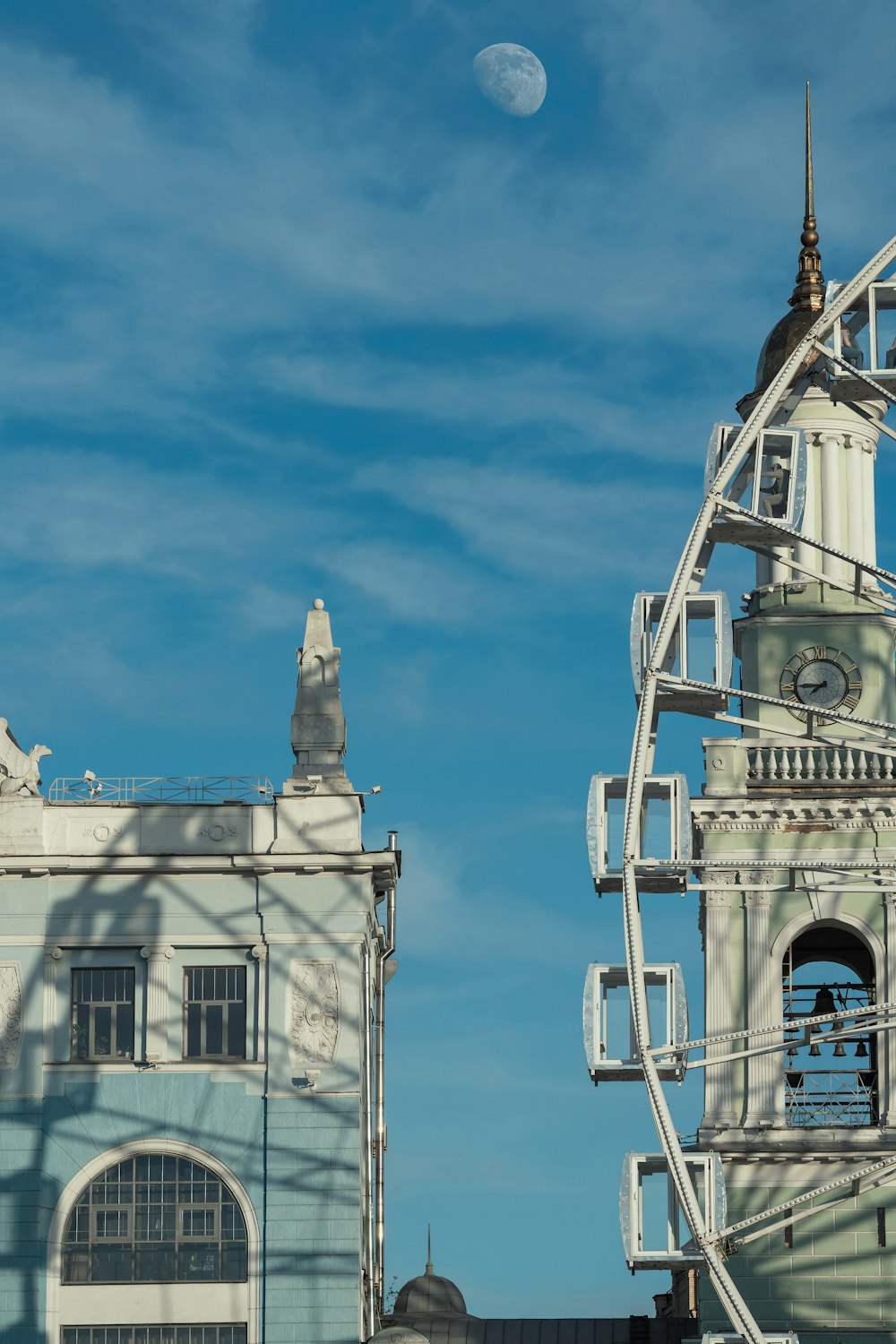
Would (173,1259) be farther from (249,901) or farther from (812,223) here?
(812,223)

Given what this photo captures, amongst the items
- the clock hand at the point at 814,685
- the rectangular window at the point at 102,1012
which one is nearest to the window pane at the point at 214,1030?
the rectangular window at the point at 102,1012

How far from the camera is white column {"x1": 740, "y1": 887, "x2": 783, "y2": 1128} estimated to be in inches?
2729

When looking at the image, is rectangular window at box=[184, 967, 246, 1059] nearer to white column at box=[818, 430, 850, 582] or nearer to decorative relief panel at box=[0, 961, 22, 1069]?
decorative relief panel at box=[0, 961, 22, 1069]

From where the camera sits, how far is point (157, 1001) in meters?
69.1

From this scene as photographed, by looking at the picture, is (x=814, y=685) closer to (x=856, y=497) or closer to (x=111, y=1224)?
(x=856, y=497)

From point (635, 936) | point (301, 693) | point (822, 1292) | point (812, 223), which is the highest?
point (812, 223)

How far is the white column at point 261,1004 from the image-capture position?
68.7m

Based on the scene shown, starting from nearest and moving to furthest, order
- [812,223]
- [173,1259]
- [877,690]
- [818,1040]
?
[818,1040], [173,1259], [877,690], [812,223]

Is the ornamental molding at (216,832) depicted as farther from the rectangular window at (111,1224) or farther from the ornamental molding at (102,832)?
the rectangular window at (111,1224)

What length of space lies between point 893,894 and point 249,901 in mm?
13455

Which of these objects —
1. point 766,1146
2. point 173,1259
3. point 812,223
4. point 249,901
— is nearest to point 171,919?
point 249,901

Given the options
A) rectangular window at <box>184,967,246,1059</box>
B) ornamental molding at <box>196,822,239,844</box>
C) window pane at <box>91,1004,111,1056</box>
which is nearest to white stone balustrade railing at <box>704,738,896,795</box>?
ornamental molding at <box>196,822,239,844</box>

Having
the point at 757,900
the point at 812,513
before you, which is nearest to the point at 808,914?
the point at 757,900

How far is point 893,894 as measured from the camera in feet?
231
